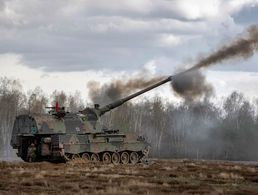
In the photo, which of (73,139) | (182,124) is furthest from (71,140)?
(182,124)

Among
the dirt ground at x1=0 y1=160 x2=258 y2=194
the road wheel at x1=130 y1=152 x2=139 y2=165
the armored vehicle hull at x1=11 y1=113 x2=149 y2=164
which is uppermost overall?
the armored vehicle hull at x1=11 y1=113 x2=149 y2=164

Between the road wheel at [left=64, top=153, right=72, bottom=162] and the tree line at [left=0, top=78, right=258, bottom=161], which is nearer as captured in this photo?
the road wheel at [left=64, top=153, right=72, bottom=162]

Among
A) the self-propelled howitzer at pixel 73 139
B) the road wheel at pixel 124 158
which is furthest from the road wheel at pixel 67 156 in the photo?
the road wheel at pixel 124 158

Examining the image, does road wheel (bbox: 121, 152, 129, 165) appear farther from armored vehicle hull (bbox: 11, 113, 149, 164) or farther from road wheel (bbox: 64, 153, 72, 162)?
road wheel (bbox: 64, 153, 72, 162)

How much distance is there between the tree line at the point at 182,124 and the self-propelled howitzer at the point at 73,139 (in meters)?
36.3

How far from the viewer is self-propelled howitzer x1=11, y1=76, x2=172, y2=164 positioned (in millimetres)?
42094

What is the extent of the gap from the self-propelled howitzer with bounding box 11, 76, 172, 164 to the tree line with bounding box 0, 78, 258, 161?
36307 millimetres

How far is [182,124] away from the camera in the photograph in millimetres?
104812

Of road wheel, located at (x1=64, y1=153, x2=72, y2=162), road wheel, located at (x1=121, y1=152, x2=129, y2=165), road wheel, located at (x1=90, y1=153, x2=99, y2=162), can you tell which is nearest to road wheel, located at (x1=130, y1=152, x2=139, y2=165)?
road wheel, located at (x1=121, y1=152, x2=129, y2=165)

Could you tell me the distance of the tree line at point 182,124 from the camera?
9012cm

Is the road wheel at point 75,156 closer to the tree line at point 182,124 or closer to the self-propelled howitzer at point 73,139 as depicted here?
the self-propelled howitzer at point 73,139

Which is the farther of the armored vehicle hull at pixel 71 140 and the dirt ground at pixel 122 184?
the armored vehicle hull at pixel 71 140

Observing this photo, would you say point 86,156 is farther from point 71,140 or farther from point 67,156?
point 71,140

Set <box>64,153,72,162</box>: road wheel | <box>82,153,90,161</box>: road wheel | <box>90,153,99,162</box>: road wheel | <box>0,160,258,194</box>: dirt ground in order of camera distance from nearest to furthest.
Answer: <box>0,160,258,194</box>: dirt ground, <box>64,153,72,162</box>: road wheel, <box>82,153,90,161</box>: road wheel, <box>90,153,99,162</box>: road wheel
